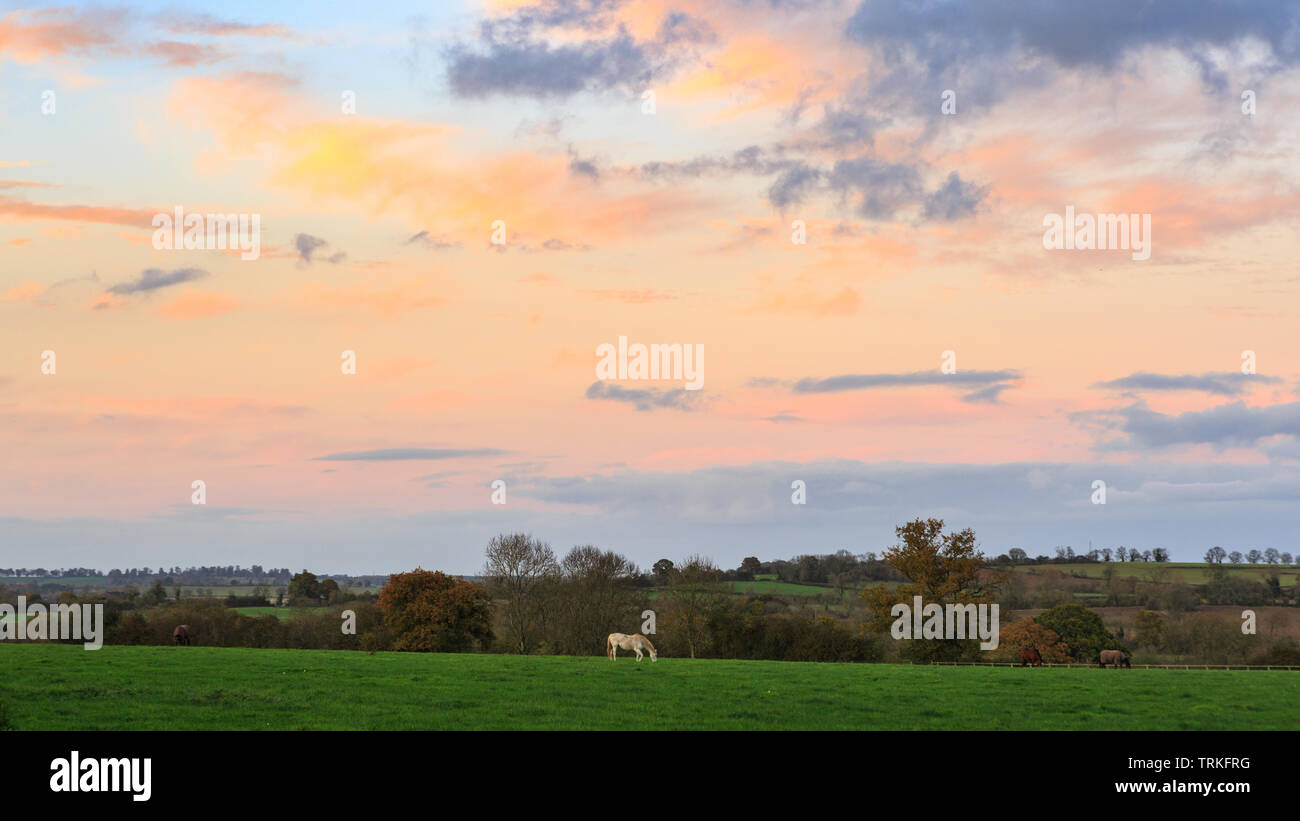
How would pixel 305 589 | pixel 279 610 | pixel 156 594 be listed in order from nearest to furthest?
pixel 156 594 → pixel 279 610 → pixel 305 589

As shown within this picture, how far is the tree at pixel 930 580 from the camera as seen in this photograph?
207 feet

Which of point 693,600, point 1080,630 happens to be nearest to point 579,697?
point 693,600

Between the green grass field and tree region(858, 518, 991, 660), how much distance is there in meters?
25.4

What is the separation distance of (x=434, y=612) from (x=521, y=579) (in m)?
16.6

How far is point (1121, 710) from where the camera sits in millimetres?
27031

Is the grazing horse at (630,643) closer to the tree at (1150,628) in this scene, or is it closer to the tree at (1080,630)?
the tree at (1080,630)

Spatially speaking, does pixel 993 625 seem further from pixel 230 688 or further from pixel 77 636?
pixel 77 636

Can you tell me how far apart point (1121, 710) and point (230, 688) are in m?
24.0

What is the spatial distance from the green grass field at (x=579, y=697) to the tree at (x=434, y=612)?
2597 cm

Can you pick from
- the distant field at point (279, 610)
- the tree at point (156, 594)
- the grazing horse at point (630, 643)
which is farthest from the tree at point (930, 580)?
the tree at point (156, 594)

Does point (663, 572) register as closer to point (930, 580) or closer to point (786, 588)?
point (930, 580)

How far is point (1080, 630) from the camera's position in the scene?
80.2 metres
